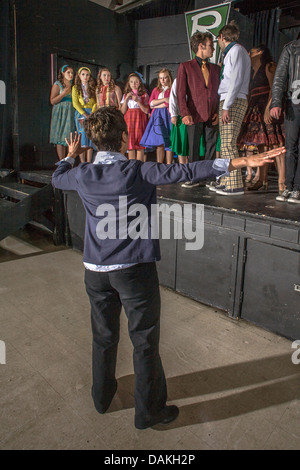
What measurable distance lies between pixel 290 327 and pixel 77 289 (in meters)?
2.02

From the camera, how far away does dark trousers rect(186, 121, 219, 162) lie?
162 inches

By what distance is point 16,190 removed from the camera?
5.09 m

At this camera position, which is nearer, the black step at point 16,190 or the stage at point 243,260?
the stage at point 243,260

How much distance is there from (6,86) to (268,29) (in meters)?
4.38

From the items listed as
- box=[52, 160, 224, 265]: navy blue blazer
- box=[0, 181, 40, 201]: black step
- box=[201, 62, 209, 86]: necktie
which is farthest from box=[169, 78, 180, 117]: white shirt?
box=[52, 160, 224, 265]: navy blue blazer

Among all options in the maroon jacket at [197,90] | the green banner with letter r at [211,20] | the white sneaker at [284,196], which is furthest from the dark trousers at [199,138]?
the green banner with letter r at [211,20]

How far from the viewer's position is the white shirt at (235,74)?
3416mm

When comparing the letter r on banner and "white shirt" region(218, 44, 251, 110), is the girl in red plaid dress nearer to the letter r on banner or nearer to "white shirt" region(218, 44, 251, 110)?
"white shirt" region(218, 44, 251, 110)

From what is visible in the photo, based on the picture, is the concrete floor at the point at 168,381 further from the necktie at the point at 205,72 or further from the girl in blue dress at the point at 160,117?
the girl in blue dress at the point at 160,117

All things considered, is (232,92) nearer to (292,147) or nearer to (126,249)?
(292,147)

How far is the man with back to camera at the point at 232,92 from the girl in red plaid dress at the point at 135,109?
2.01 m

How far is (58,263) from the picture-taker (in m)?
4.31

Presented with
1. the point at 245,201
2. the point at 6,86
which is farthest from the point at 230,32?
the point at 6,86
